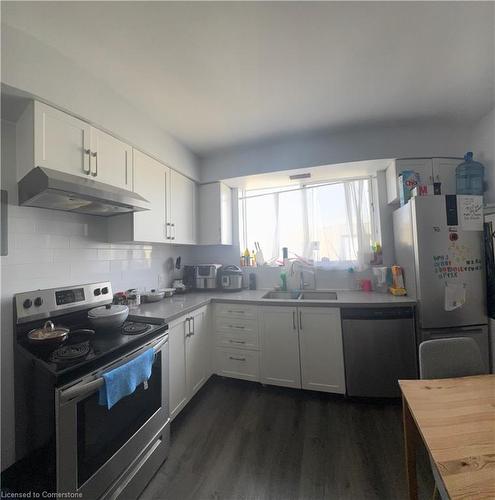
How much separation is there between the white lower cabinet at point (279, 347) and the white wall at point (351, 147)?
152cm

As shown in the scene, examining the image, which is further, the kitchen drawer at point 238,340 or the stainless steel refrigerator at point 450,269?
the kitchen drawer at point 238,340

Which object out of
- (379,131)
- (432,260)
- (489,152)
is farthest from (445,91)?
(432,260)

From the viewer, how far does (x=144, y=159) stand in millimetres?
1887

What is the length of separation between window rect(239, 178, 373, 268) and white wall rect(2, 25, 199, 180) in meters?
1.38

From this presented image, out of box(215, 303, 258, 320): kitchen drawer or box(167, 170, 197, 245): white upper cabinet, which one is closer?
box(215, 303, 258, 320): kitchen drawer

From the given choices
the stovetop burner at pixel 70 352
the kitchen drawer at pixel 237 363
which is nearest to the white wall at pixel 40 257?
the stovetop burner at pixel 70 352

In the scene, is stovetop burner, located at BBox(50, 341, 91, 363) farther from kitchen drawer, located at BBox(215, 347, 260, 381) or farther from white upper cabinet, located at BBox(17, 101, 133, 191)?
kitchen drawer, located at BBox(215, 347, 260, 381)

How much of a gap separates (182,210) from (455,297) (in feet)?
8.39

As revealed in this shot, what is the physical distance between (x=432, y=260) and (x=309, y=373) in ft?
4.50

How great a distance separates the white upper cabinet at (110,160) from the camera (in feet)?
4.84

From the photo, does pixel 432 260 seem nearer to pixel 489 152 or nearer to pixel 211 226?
pixel 489 152

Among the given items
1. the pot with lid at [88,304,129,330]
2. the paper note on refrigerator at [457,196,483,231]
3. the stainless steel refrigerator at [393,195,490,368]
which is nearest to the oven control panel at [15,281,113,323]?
the pot with lid at [88,304,129,330]

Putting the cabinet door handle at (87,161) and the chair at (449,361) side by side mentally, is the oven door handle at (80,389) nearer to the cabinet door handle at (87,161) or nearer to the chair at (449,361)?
the cabinet door handle at (87,161)

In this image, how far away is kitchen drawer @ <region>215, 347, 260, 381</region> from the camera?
2.08 meters
